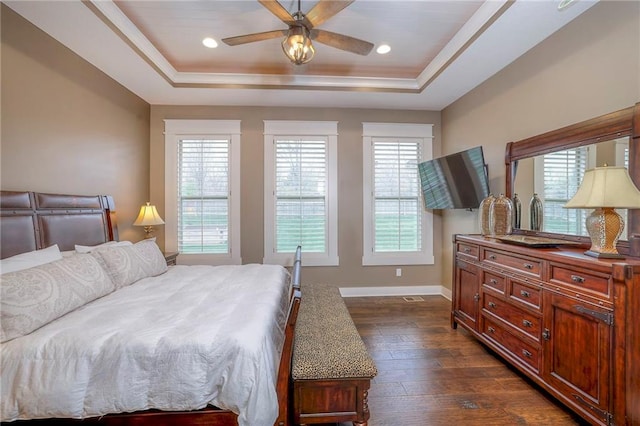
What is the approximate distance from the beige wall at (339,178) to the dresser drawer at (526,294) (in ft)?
7.14

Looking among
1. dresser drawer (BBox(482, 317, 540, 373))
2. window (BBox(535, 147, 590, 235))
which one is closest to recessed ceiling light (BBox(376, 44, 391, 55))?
window (BBox(535, 147, 590, 235))

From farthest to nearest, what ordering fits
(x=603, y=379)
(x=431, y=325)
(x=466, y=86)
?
1. (x=466, y=86)
2. (x=431, y=325)
3. (x=603, y=379)

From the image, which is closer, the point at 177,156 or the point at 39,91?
the point at 39,91

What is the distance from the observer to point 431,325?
10.8 ft

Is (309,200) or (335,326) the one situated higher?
(309,200)

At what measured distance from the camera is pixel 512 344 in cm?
230

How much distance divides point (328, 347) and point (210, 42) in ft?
10.5

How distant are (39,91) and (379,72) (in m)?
3.50

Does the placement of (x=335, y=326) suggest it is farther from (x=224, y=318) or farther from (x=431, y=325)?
(x=431, y=325)

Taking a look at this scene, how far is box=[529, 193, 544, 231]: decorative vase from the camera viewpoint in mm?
2605

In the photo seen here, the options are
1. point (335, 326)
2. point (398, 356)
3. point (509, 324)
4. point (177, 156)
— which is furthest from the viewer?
point (177, 156)

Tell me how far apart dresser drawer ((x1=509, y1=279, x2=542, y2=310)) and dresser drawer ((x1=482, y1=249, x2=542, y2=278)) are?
111 millimetres

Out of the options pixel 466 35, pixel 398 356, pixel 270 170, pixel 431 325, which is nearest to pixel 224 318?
pixel 398 356

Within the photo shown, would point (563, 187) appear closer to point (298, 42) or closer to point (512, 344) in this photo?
point (512, 344)
